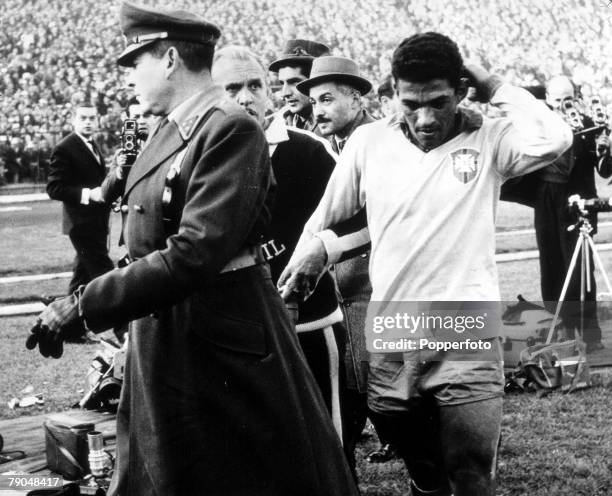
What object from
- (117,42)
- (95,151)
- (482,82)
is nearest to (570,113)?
(95,151)

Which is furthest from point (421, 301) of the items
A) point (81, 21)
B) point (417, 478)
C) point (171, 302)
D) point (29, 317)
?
point (81, 21)

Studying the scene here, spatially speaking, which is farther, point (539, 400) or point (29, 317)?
point (29, 317)

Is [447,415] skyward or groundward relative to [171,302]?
groundward

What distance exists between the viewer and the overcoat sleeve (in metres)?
2.60

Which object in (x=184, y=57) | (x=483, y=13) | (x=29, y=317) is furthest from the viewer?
(x=483, y=13)

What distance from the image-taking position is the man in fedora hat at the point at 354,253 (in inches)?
174

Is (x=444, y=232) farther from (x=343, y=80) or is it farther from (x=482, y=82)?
(x=343, y=80)

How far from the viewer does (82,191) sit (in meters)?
9.48

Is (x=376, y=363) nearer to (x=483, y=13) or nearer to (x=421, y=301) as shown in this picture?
(x=421, y=301)

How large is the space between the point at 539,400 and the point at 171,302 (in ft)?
14.0

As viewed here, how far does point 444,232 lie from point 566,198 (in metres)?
5.58

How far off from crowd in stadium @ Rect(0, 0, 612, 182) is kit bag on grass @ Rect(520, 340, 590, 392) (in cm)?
830

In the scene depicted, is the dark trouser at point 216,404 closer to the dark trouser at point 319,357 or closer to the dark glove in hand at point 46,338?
the dark glove in hand at point 46,338

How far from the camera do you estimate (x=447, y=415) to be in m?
3.26
